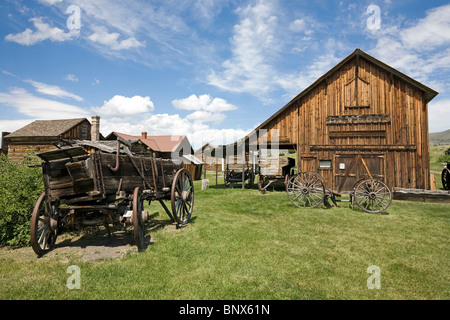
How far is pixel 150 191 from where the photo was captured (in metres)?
5.98

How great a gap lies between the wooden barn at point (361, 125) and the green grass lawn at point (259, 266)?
6.68 metres

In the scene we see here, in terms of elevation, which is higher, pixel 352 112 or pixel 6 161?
pixel 352 112

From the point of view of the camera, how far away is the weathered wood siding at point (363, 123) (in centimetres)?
1341

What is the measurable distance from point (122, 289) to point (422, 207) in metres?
11.8

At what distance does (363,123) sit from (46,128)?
1151 inches

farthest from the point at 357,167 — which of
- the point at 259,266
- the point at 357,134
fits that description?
the point at 259,266

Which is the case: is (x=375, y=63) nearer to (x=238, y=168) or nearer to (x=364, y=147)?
(x=364, y=147)

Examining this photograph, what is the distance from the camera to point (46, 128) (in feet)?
85.3

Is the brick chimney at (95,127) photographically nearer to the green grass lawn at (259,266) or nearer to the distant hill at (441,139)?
the green grass lawn at (259,266)

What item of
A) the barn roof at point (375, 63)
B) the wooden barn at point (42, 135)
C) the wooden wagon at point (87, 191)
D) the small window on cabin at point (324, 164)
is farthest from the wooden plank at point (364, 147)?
the wooden barn at point (42, 135)

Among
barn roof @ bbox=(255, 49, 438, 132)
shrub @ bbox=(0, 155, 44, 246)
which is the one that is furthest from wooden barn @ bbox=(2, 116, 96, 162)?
shrub @ bbox=(0, 155, 44, 246)

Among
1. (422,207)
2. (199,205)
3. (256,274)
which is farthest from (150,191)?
(422,207)
